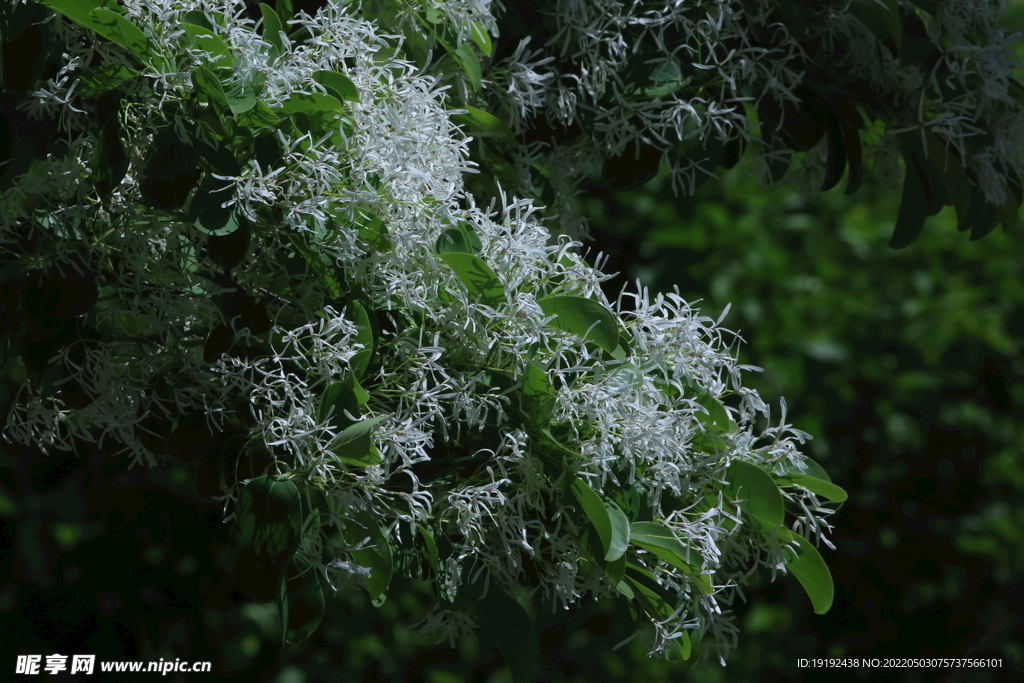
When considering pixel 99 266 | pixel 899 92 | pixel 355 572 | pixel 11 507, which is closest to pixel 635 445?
pixel 355 572

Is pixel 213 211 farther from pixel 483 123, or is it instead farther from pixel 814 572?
pixel 814 572

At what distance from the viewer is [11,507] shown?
1.08 m

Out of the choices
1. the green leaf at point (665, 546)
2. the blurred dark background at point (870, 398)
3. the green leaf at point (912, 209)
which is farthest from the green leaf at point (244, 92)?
the blurred dark background at point (870, 398)

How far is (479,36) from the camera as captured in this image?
22.2 inches

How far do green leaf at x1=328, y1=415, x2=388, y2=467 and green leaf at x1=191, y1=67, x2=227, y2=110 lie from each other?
0.18 meters

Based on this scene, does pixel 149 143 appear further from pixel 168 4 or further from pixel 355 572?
pixel 355 572

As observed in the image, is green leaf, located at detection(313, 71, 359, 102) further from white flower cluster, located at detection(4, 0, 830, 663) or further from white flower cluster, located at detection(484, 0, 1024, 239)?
white flower cluster, located at detection(484, 0, 1024, 239)

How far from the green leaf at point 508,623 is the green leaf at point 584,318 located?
16 centimetres

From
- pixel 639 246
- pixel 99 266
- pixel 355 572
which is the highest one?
pixel 99 266

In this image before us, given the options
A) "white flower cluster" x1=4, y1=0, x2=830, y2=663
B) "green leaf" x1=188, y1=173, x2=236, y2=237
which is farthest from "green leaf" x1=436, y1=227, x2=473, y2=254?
"green leaf" x1=188, y1=173, x2=236, y2=237

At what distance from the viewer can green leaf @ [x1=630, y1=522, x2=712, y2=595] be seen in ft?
1.69

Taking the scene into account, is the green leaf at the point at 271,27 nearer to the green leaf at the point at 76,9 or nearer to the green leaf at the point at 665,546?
the green leaf at the point at 76,9

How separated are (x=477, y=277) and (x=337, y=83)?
12 centimetres

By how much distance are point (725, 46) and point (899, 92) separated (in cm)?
19
